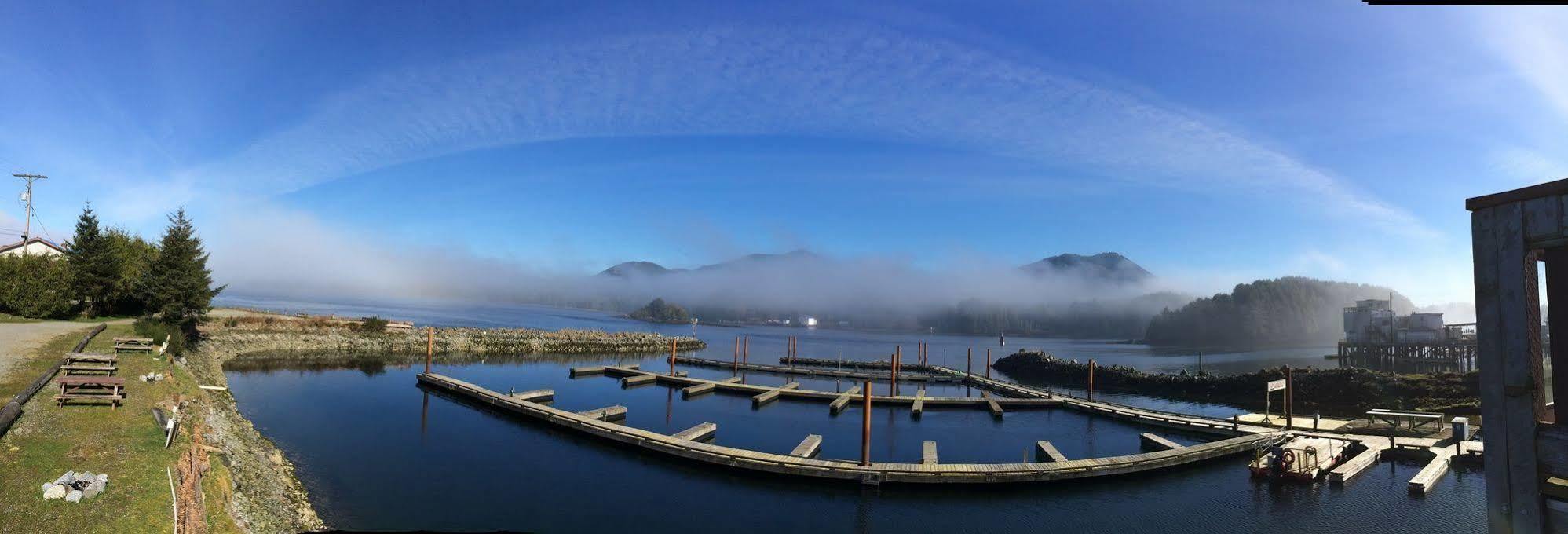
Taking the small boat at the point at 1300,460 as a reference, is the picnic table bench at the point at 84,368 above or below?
above

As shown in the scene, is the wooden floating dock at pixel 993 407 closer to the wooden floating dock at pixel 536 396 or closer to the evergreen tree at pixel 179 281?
the wooden floating dock at pixel 536 396

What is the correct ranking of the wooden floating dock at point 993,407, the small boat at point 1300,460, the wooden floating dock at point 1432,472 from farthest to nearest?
the wooden floating dock at point 993,407 < the small boat at point 1300,460 < the wooden floating dock at point 1432,472

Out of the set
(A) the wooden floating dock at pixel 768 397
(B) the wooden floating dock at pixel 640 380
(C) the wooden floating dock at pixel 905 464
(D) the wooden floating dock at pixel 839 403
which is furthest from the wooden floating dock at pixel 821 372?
(C) the wooden floating dock at pixel 905 464

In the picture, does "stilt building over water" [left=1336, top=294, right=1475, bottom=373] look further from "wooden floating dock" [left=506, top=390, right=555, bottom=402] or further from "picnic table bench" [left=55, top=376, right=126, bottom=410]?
"picnic table bench" [left=55, top=376, right=126, bottom=410]

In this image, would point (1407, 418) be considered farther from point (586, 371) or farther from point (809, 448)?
point (586, 371)

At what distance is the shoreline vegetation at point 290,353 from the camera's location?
14.3 m

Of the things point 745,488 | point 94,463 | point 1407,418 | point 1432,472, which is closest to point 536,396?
point 745,488

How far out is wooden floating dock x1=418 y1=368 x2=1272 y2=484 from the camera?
19656 millimetres

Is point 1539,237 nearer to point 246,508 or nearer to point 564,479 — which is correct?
point 246,508

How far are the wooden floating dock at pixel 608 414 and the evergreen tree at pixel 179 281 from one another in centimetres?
2993

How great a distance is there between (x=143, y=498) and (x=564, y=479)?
11.0 m

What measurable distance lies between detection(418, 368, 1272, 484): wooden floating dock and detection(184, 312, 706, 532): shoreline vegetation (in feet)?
33.4

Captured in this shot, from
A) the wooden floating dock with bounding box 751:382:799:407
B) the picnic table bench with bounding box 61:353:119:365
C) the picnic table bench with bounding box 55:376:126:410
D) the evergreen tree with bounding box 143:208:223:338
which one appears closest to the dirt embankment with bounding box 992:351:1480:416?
the wooden floating dock with bounding box 751:382:799:407

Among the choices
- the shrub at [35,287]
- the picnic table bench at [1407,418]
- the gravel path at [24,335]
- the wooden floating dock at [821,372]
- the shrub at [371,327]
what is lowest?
the wooden floating dock at [821,372]
